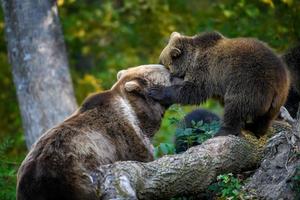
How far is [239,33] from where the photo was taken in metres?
12.0

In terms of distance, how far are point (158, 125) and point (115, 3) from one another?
12409 millimetres

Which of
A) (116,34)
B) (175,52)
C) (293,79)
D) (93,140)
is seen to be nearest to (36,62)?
(175,52)

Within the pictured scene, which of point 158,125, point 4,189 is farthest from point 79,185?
point 4,189

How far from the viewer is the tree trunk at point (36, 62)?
10.6 m

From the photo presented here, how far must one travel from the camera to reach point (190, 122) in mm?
8789

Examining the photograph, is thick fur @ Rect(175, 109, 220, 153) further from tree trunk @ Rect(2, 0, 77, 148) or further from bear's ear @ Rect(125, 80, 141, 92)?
tree trunk @ Rect(2, 0, 77, 148)

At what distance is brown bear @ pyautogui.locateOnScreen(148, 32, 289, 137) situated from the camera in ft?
24.4

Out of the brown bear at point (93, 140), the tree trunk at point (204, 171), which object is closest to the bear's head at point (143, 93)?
the brown bear at point (93, 140)

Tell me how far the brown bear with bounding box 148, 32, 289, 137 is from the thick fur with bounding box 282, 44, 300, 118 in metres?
1.36

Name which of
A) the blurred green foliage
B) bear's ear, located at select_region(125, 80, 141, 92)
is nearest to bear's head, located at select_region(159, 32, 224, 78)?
bear's ear, located at select_region(125, 80, 141, 92)

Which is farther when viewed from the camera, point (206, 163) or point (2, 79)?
point (2, 79)

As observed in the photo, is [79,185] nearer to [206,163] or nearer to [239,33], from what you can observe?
[206,163]

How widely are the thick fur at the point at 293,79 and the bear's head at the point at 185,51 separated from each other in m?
1.42

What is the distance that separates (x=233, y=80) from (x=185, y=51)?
3.53 ft
